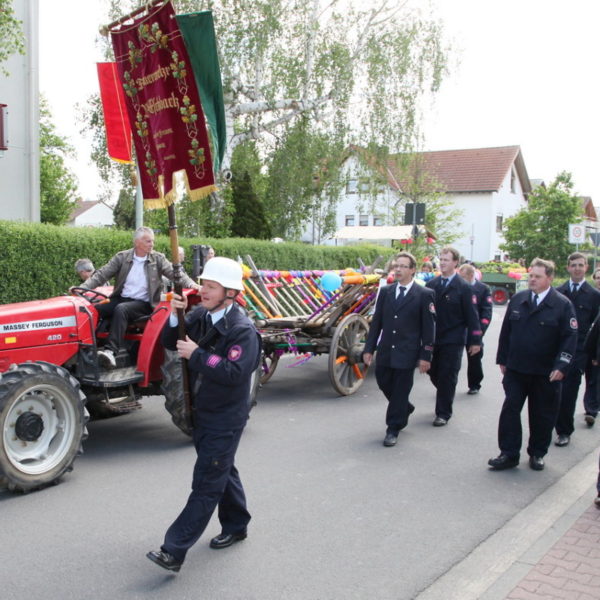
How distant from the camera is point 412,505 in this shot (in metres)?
5.12

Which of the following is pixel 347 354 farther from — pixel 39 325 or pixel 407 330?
pixel 39 325

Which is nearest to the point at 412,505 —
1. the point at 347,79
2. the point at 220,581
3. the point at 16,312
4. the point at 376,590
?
the point at 376,590

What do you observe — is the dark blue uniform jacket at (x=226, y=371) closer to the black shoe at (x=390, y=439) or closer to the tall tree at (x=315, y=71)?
the black shoe at (x=390, y=439)

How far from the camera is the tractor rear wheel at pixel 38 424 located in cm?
503

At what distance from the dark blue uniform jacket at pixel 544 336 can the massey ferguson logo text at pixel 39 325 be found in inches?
156

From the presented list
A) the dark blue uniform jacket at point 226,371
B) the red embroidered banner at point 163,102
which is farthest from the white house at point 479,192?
the dark blue uniform jacket at point 226,371

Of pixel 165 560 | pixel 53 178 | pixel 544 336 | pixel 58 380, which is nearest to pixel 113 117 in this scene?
pixel 58 380

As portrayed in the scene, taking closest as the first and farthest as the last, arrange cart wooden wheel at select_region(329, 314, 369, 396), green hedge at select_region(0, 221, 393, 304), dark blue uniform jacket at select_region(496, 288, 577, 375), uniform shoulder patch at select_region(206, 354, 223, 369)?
uniform shoulder patch at select_region(206, 354, 223, 369)
dark blue uniform jacket at select_region(496, 288, 577, 375)
cart wooden wheel at select_region(329, 314, 369, 396)
green hedge at select_region(0, 221, 393, 304)

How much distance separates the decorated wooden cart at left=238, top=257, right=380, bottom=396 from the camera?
8.82 meters

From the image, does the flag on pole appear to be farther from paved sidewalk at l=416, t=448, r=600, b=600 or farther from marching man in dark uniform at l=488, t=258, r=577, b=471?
→ paved sidewalk at l=416, t=448, r=600, b=600

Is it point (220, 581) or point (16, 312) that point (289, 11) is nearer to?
point (16, 312)

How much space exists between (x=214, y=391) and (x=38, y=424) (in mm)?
2152

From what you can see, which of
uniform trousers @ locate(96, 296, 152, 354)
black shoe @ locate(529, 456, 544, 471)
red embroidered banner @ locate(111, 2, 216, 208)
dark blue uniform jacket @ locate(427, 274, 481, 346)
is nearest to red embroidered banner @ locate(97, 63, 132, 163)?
uniform trousers @ locate(96, 296, 152, 354)

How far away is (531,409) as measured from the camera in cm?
617
